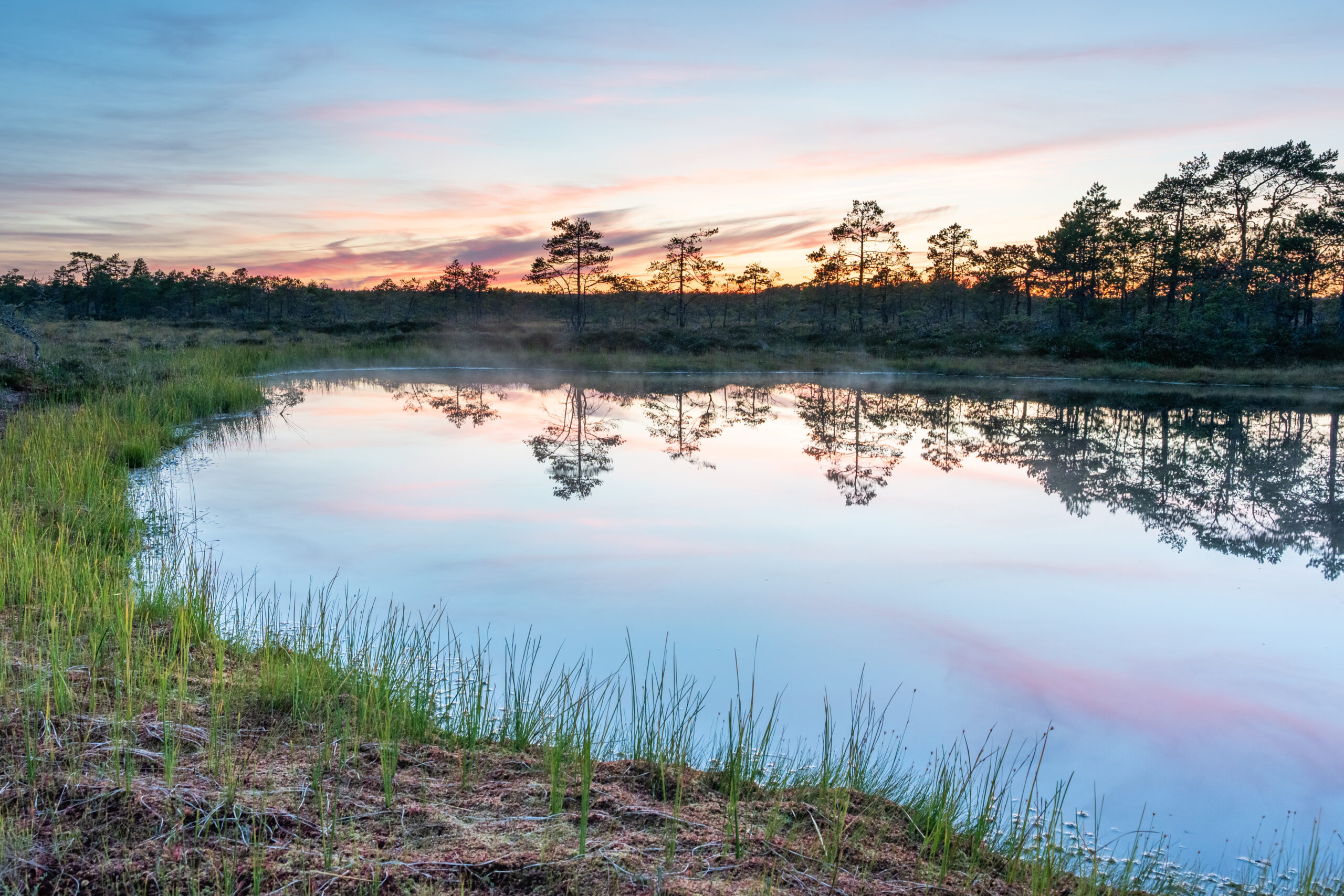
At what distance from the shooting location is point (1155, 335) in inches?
1148

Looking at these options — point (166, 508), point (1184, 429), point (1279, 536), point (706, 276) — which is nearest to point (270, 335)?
point (706, 276)

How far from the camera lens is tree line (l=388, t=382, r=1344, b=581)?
328 inches

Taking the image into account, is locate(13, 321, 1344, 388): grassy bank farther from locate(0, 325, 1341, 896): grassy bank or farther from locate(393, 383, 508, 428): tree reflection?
locate(0, 325, 1341, 896): grassy bank

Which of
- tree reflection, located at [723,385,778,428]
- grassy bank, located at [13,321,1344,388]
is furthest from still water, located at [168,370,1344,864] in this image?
grassy bank, located at [13,321,1344,388]

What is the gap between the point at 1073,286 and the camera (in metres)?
42.8

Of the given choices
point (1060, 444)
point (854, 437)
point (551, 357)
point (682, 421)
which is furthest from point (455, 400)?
point (551, 357)

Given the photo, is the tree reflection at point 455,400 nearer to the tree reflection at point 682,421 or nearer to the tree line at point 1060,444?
the tree line at point 1060,444

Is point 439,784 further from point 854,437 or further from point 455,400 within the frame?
point 455,400

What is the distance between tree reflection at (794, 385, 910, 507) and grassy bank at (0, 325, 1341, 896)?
5.72 metres

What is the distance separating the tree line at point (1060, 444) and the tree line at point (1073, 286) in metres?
9.27

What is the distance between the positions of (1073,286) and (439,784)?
Result: 46.9 metres

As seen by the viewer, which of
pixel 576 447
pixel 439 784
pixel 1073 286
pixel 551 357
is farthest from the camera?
pixel 1073 286

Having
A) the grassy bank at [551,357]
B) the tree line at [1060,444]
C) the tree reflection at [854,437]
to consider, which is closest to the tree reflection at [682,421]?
the tree line at [1060,444]

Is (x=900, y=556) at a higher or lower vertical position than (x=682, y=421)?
lower
